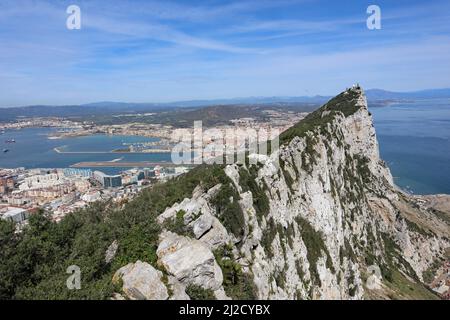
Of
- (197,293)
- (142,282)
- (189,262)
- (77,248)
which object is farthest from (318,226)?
(142,282)

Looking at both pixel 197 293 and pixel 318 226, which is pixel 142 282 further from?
pixel 318 226

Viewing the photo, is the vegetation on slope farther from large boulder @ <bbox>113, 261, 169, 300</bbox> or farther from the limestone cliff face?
the limestone cliff face

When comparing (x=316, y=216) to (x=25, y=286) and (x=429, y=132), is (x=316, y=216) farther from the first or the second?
(x=429, y=132)

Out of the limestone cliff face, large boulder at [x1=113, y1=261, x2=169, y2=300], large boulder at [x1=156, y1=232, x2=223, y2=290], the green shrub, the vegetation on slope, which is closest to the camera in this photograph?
large boulder at [x1=113, y1=261, x2=169, y2=300]

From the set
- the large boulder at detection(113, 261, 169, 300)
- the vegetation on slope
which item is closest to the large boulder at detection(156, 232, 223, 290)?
the vegetation on slope

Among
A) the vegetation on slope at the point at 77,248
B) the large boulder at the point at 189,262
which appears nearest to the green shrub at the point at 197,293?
the large boulder at the point at 189,262
